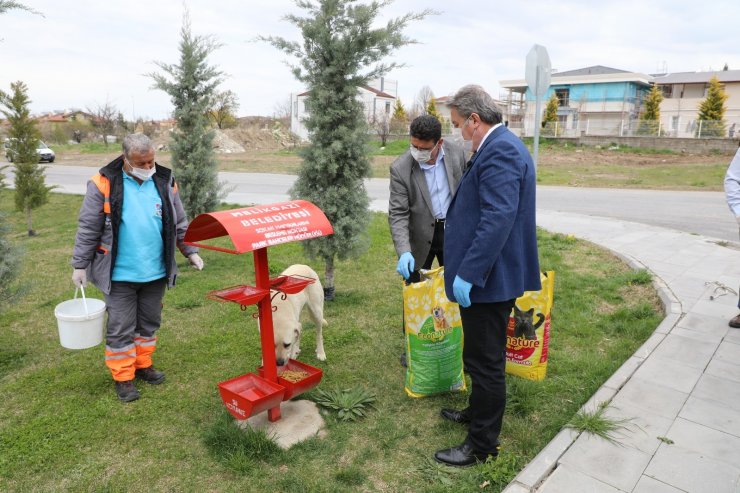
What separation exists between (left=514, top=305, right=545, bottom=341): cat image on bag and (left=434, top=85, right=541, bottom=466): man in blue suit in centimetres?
88

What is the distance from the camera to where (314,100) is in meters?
5.91

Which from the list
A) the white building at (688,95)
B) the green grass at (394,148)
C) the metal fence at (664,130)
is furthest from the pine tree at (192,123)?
the white building at (688,95)

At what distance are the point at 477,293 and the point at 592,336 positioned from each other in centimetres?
274

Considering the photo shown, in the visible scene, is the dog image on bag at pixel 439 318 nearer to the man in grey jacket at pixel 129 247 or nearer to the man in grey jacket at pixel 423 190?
the man in grey jacket at pixel 423 190

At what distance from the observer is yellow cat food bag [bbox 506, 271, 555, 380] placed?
3855 mm

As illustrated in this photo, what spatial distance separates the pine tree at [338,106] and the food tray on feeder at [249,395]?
286cm

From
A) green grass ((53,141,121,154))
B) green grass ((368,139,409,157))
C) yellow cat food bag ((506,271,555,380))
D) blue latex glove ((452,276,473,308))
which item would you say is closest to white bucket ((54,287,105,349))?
blue latex glove ((452,276,473,308))

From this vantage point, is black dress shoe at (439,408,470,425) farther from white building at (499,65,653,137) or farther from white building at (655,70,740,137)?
white building at (655,70,740,137)

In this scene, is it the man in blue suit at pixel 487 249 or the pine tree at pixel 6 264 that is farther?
the pine tree at pixel 6 264

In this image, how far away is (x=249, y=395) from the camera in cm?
330

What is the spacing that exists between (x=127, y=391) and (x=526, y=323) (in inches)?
123

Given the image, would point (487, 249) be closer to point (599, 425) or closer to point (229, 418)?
point (599, 425)

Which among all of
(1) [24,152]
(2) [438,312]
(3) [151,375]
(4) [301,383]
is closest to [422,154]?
(2) [438,312]

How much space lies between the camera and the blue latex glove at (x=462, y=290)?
2771 millimetres
